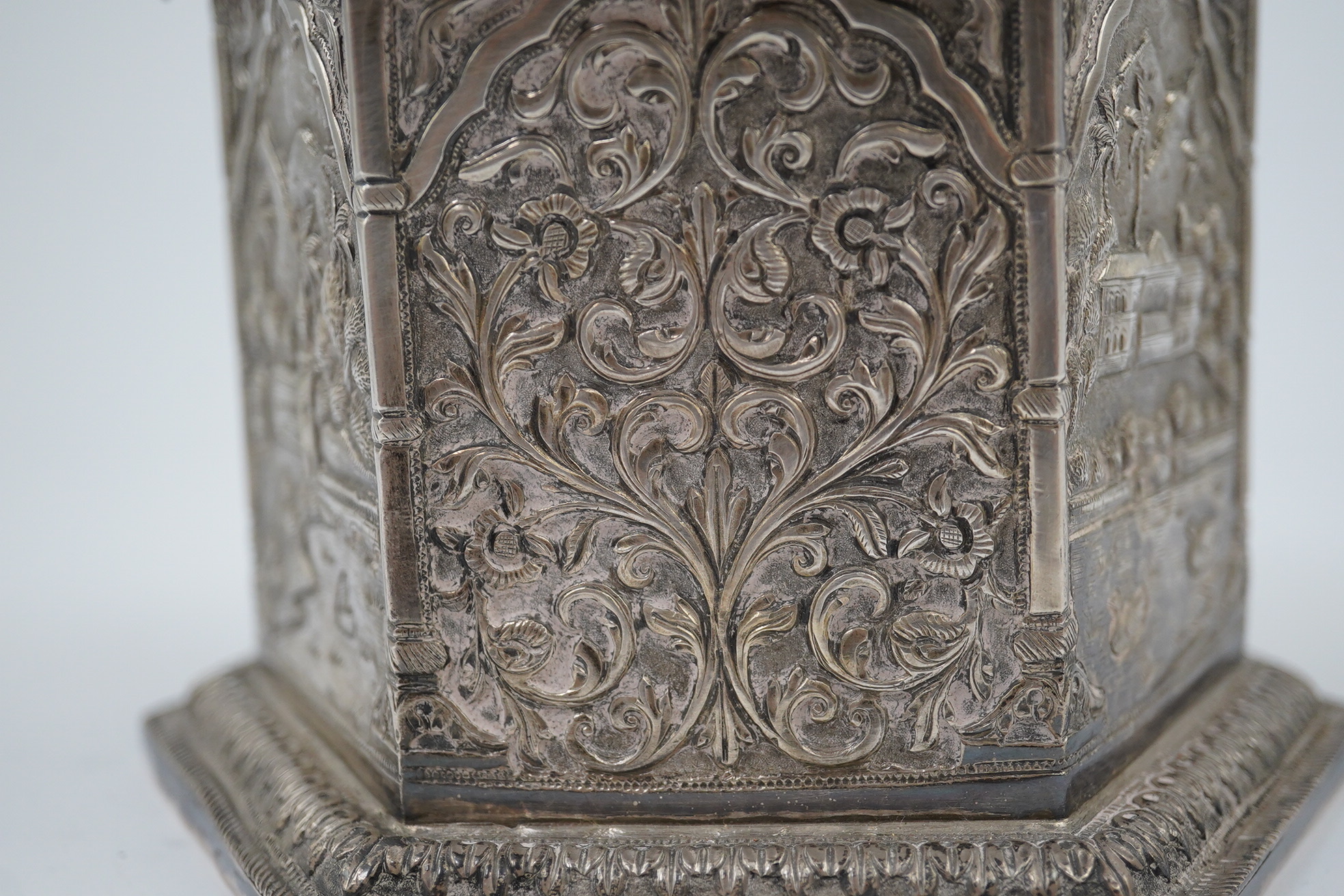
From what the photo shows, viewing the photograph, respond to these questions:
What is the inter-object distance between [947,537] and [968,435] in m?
0.11

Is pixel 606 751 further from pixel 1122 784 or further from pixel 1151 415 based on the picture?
pixel 1151 415

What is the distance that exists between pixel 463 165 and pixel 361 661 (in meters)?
0.62

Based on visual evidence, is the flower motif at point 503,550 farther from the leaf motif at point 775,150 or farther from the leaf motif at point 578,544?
the leaf motif at point 775,150

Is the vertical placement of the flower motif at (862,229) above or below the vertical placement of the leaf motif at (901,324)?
above

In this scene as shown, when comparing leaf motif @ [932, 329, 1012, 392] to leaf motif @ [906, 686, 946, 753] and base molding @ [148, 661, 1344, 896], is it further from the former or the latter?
base molding @ [148, 661, 1344, 896]

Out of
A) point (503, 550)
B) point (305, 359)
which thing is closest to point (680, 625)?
point (503, 550)

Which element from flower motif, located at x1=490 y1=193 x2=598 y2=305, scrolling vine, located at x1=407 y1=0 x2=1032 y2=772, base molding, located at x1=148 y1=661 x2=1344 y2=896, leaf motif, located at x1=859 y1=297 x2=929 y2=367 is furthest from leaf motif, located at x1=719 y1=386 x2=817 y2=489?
base molding, located at x1=148 y1=661 x2=1344 y2=896

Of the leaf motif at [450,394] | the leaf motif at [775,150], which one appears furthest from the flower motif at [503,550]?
the leaf motif at [775,150]

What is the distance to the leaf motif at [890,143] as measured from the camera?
118 cm

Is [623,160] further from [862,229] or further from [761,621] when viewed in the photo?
[761,621]

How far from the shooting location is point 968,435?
1231mm

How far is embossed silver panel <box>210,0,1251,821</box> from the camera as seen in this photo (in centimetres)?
119

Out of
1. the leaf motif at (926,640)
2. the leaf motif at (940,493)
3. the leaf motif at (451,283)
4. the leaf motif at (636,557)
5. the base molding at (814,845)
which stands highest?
the leaf motif at (451,283)

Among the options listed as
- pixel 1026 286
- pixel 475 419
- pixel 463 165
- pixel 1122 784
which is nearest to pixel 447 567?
pixel 475 419
